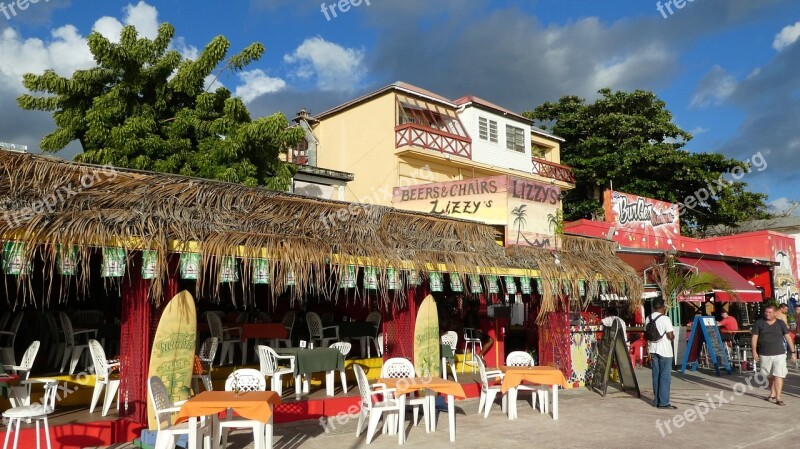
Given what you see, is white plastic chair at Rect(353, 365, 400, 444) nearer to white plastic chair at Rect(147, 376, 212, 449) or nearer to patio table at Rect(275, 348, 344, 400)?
patio table at Rect(275, 348, 344, 400)

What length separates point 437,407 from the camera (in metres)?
10.1

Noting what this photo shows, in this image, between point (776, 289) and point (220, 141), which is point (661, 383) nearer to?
point (220, 141)

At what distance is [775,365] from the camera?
10414mm

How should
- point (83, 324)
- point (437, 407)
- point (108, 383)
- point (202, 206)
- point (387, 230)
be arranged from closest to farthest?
point (108, 383) → point (202, 206) → point (437, 407) → point (387, 230) → point (83, 324)

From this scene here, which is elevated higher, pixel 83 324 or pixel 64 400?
pixel 83 324

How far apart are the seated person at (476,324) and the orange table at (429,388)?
16.1 feet

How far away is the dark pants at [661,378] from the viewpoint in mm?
10250

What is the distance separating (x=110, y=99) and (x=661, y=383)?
15.0m

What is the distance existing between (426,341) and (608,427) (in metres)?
2.99

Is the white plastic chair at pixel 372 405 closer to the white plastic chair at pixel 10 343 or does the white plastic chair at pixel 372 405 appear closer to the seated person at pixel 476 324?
the white plastic chair at pixel 10 343

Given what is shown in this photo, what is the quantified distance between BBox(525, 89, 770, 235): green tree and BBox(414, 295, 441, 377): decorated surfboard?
2295 cm

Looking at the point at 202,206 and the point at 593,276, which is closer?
the point at 202,206

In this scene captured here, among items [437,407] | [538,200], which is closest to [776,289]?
[538,200]

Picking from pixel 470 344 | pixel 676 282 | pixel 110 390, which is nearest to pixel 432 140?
pixel 676 282
